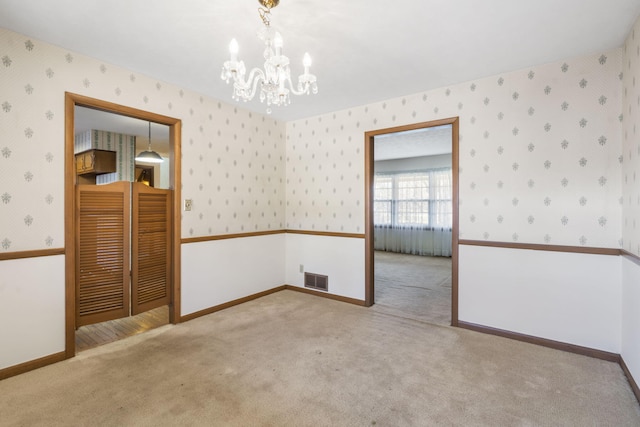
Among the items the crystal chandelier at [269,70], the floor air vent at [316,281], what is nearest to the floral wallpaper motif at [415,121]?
the floor air vent at [316,281]

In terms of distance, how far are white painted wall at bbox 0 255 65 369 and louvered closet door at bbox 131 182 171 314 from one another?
0.62m

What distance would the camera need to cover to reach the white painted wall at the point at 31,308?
2.34 metres

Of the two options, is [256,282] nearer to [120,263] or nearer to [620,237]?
[120,263]

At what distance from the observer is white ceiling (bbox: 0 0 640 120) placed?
2.05 metres

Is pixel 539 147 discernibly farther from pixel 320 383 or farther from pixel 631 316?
pixel 320 383

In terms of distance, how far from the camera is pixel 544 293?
2887mm

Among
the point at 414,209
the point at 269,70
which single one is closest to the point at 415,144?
the point at 414,209

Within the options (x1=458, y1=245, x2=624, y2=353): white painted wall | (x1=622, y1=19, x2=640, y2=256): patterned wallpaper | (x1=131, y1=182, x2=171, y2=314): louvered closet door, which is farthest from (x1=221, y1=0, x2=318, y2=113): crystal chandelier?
(x1=458, y1=245, x2=624, y2=353): white painted wall

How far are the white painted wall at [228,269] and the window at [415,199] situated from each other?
487cm

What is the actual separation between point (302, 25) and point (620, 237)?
121 inches

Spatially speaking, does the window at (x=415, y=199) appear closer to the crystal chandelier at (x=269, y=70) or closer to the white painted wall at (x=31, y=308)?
the crystal chandelier at (x=269, y=70)

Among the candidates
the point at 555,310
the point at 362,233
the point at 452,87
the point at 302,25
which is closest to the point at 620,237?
the point at 555,310

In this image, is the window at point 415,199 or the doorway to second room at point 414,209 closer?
the doorway to second room at point 414,209

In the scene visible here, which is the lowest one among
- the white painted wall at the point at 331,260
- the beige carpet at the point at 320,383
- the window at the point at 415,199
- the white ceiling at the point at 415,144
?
the beige carpet at the point at 320,383
